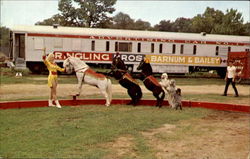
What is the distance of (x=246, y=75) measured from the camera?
2362cm

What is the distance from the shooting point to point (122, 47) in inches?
1028

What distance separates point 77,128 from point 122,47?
61.4 ft

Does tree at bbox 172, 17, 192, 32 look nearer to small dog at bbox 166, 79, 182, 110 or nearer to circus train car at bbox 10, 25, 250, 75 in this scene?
circus train car at bbox 10, 25, 250, 75

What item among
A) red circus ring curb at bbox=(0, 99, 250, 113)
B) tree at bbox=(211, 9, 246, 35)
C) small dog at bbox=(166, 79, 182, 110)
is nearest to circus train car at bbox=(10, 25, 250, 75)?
tree at bbox=(211, 9, 246, 35)

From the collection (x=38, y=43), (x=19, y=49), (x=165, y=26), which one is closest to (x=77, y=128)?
(x=38, y=43)

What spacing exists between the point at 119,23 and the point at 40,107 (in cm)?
4854

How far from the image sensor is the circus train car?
2511cm

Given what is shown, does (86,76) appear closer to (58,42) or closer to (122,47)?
(58,42)

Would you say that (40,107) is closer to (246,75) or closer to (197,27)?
(246,75)

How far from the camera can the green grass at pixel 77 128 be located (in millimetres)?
5973

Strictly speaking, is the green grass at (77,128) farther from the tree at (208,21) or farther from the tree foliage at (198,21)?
the tree at (208,21)

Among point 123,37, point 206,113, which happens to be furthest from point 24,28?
A: point 206,113

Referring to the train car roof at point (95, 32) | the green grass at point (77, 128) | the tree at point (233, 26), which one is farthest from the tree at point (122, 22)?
the green grass at point (77, 128)

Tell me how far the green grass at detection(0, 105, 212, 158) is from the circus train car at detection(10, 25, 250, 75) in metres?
14.7
